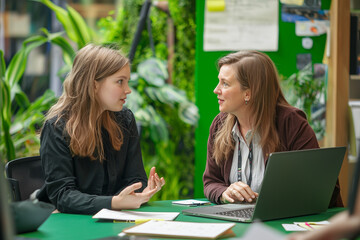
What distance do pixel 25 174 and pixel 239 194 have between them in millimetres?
922

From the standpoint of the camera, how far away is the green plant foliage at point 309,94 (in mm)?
3215

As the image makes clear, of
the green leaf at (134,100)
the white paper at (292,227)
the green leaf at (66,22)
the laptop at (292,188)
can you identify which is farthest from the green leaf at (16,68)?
the white paper at (292,227)

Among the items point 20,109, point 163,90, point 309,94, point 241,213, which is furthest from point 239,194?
point 20,109

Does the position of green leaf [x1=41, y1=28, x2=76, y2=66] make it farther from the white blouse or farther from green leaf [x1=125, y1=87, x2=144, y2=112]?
the white blouse

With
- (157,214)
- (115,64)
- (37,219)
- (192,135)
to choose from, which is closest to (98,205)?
(157,214)

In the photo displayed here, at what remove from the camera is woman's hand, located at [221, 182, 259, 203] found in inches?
70.5

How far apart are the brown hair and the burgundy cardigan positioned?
0.04 m

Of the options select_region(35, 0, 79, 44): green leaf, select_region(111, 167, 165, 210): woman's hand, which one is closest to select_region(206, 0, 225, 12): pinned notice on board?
select_region(35, 0, 79, 44): green leaf

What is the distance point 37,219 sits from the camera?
1363 mm

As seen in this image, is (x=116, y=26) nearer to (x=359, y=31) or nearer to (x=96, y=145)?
(x=359, y=31)

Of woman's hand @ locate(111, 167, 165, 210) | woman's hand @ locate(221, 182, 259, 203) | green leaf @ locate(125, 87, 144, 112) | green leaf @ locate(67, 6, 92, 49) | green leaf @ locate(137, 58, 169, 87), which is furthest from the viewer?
green leaf @ locate(137, 58, 169, 87)

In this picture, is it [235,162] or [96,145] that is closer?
[96,145]

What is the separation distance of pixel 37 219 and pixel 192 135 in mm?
2606

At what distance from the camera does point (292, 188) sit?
1522 millimetres
